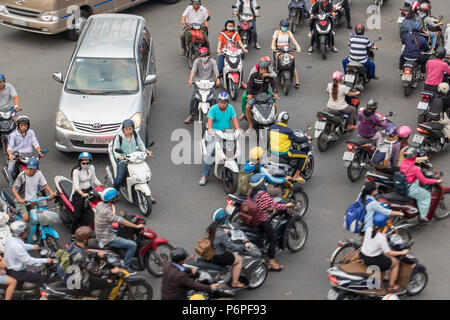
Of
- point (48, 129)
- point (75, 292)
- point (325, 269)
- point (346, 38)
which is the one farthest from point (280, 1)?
point (75, 292)

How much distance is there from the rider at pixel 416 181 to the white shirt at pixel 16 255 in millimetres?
6066

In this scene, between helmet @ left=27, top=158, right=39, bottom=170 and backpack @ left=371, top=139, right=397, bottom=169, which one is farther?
backpack @ left=371, top=139, right=397, bottom=169

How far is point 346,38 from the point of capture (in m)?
19.5

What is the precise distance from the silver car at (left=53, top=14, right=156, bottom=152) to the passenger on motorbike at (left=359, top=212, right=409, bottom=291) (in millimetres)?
5775

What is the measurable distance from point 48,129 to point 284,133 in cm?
567

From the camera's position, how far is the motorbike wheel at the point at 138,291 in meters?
9.85

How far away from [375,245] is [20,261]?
497 cm

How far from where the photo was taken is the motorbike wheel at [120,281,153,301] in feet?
32.3

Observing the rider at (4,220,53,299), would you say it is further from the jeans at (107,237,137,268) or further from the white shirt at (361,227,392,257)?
the white shirt at (361,227,392,257)

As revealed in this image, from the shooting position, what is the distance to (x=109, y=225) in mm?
10391

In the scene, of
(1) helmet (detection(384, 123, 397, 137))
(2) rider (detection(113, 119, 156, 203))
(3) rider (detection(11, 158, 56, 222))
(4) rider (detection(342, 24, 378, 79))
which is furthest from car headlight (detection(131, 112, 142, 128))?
(4) rider (detection(342, 24, 378, 79))

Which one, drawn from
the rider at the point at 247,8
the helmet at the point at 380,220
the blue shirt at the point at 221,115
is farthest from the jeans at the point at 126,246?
the rider at the point at 247,8

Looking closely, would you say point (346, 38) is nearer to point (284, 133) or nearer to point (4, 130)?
point (284, 133)

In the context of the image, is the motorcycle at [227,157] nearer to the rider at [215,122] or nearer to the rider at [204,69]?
the rider at [215,122]
